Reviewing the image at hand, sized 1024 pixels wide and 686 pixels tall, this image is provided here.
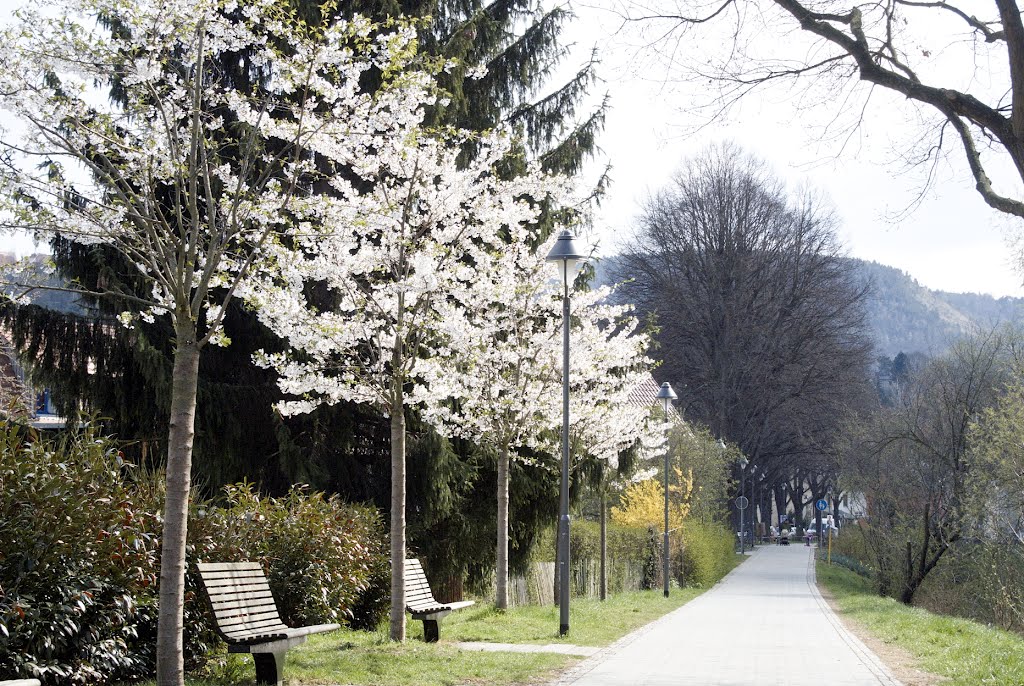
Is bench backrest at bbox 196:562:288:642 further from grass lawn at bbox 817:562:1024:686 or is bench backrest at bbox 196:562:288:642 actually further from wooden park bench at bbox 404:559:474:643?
grass lawn at bbox 817:562:1024:686

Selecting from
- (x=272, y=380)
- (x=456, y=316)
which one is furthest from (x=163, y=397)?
(x=456, y=316)

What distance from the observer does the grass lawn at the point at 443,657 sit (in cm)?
921

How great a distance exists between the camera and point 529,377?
16781mm

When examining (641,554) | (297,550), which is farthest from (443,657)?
(641,554)

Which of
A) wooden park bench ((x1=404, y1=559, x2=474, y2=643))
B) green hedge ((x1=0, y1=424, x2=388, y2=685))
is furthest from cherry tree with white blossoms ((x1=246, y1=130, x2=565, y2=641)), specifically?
green hedge ((x1=0, y1=424, x2=388, y2=685))

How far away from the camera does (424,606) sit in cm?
1221

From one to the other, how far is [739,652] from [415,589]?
13.6ft

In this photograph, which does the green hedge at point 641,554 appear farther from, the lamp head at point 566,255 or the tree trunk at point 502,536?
the lamp head at point 566,255

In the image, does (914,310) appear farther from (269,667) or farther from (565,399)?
(269,667)

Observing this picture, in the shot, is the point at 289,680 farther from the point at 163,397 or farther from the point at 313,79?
the point at 163,397

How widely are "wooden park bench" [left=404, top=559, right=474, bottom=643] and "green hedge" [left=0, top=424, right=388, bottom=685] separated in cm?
214

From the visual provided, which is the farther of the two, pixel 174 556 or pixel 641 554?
pixel 641 554

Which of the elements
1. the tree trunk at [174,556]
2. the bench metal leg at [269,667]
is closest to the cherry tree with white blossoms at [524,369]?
the bench metal leg at [269,667]

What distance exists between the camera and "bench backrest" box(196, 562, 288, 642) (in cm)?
838
